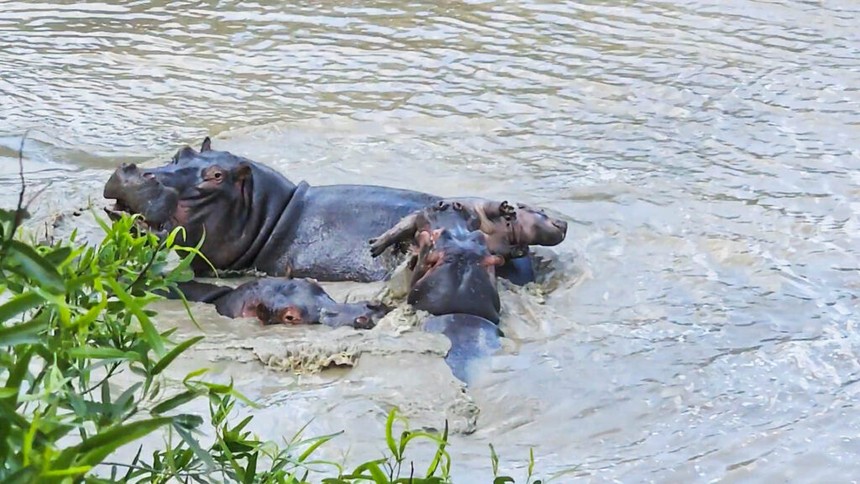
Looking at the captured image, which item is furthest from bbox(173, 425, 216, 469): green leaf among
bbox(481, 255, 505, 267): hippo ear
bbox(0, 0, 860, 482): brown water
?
bbox(481, 255, 505, 267): hippo ear

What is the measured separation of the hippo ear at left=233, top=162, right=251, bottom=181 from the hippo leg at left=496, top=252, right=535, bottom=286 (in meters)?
1.05

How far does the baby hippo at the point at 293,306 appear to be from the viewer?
437 cm

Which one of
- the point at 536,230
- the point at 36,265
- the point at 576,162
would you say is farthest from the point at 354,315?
the point at 36,265

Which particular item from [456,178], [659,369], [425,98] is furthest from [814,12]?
[659,369]

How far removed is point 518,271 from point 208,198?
123cm

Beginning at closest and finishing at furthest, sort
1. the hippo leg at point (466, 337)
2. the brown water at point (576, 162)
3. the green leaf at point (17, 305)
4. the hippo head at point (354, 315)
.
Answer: the green leaf at point (17, 305) → the brown water at point (576, 162) → the hippo leg at point (466, 337) → the hippo head at point (354, 315)

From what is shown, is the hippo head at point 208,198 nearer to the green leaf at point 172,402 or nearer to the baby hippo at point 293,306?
the baby hippo at point 293,306

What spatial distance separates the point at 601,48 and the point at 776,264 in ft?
11.9

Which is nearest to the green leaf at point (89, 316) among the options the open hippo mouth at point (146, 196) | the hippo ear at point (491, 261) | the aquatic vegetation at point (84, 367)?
the aquatic vegetation at point (84, 367)

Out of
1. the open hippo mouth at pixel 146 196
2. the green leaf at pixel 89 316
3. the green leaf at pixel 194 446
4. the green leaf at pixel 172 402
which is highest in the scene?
the green leaf at pixel 89 316

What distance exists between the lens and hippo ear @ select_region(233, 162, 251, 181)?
501cm

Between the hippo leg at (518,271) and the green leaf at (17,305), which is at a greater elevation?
the green leaf at (17,305)

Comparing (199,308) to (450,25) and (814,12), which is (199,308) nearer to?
(450,25)

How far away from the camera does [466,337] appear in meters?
4.18
